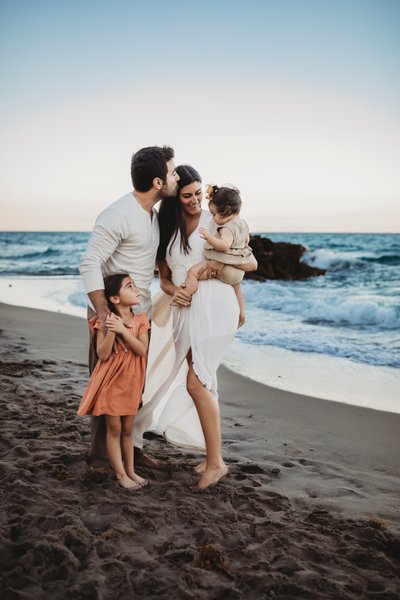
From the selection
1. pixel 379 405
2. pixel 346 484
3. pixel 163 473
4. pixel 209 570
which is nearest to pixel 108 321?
pixel 163 473

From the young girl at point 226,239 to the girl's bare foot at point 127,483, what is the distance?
127 cm

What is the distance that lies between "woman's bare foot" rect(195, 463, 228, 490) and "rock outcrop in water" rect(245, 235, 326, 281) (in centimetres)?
1799

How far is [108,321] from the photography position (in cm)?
314

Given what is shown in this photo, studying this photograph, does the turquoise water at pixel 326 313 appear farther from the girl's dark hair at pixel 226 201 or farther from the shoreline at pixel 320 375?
the girl's dark hair at pixel 226 201

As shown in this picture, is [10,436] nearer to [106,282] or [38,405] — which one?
[38,405]

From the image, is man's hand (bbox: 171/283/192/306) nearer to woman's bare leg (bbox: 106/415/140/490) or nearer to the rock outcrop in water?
woman's bare leg (bbox: 106/415/140/490)

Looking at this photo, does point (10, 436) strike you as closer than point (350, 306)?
Yes

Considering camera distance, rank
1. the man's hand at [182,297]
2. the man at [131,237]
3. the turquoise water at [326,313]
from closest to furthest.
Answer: the man at [131,237] → the man's hand at [182,297] → the turquoise water at [326,313]

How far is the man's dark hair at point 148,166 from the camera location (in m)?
3.34

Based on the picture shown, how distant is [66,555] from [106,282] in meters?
1.55

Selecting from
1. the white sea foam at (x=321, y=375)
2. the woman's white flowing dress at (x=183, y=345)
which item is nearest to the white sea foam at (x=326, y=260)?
the white sea foam at (x=321, y=375)

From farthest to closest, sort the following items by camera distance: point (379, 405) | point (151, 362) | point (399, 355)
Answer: point (399, 355), point (379, 405), point (151, 362)

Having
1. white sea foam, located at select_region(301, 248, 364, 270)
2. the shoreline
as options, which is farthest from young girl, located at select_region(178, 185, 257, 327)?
white sea foam, located at select_region(301, 248, 364, 270)

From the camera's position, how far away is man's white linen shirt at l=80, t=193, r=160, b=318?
10.7ft
